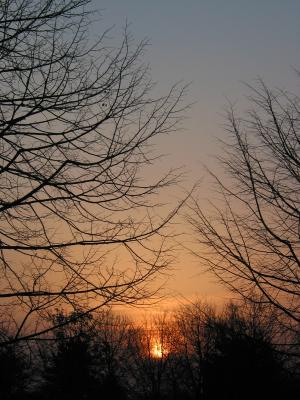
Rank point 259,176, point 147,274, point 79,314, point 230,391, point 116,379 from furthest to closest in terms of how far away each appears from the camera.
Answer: point 116,379, point 230,391, point 259,176, point 147,274, point 79,314

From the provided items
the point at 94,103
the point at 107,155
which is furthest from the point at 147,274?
the point at 94,103

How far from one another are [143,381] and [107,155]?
44945 millimetres

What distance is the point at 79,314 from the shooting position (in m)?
4.24

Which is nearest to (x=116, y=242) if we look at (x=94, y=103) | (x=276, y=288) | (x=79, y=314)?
(x=79, y=314)

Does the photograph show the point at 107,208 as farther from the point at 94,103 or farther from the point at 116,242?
the point at 94,103

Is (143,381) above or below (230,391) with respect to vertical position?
above

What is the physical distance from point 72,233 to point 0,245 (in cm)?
66

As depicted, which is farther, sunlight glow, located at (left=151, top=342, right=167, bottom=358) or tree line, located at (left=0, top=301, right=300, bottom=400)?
sunlight glow, located at (left=151, top=342, right=167, bottom=358)

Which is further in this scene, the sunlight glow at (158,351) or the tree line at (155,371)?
the sunlight glow at (158,351)

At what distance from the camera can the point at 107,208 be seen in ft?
15.3

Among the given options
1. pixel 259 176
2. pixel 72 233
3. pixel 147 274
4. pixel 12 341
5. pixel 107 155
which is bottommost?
pixel 12 341

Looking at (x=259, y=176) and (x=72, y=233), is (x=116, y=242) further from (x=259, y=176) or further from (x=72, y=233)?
(x=259, y=176)

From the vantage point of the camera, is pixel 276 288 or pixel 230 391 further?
pixel 230 391

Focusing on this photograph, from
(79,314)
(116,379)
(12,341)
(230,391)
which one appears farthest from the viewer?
(116,379)
